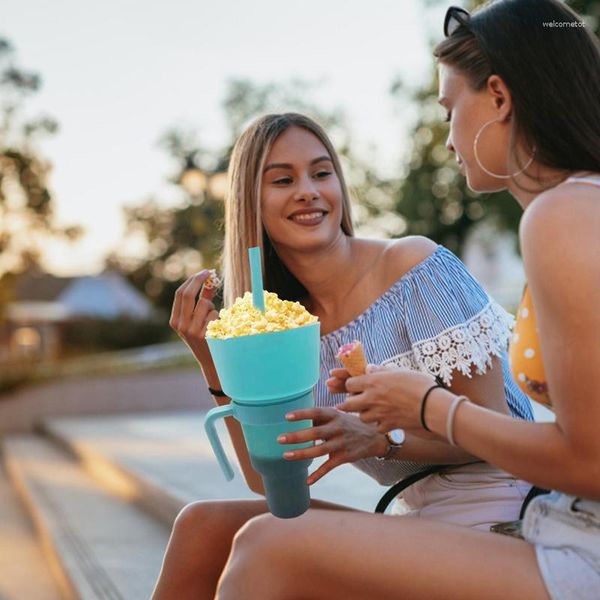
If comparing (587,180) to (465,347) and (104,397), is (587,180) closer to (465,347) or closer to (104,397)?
(465,347)

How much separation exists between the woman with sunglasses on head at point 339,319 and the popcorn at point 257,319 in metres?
0.16

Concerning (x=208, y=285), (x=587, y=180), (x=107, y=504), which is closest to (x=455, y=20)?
(x=587, y=180)

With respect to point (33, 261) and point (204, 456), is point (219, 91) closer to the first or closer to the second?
point (33, 261)

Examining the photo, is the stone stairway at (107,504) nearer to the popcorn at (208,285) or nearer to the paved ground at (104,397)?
the popcorn at (208,285)

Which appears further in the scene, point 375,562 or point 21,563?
point 21,563

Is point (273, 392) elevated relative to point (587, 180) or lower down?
lower down

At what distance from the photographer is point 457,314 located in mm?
2039

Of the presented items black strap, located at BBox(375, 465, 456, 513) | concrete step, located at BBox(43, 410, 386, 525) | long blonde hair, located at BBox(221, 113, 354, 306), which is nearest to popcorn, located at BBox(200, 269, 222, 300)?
long blonde hair, located at BBox(221, 113, 354, 306)

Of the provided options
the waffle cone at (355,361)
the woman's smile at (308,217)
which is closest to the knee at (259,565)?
the waffle cone at (355,361)

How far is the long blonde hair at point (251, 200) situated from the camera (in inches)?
93.7

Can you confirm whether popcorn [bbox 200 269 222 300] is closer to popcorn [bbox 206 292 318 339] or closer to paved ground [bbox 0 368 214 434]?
popcorn [bbox 206 292 318 339]

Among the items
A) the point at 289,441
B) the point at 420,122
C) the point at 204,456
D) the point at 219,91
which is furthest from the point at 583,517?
the point at 219,91

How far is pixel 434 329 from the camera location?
2.04 meters

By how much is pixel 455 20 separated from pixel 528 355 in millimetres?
626
